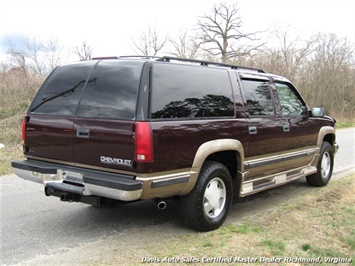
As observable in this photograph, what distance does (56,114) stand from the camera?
423 centimetres

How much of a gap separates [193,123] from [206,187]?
798 millimetres

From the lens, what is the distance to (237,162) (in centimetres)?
470

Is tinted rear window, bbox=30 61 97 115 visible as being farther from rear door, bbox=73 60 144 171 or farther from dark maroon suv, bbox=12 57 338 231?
rear door, bbox=73 60 144 171

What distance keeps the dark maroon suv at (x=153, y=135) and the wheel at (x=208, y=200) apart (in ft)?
0.04

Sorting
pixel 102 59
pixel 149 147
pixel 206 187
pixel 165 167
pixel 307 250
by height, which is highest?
pixel 102 59

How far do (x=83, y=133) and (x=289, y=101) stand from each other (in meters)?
3.57

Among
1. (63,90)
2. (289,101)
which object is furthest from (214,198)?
(289,101)

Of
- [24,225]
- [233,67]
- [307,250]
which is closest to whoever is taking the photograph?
[307,250]

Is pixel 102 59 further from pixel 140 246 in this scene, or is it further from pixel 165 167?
pixel 140 246

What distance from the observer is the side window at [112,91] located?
3717 mm

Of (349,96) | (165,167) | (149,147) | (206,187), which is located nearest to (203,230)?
(206,187)

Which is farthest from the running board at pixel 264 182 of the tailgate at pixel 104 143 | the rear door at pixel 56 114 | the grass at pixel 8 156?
the grass at pixel 8 156

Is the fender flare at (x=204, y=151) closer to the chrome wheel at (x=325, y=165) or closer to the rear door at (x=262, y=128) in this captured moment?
the rear door at (x=262, y=128)

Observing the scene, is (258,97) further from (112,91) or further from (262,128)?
(112,91)
